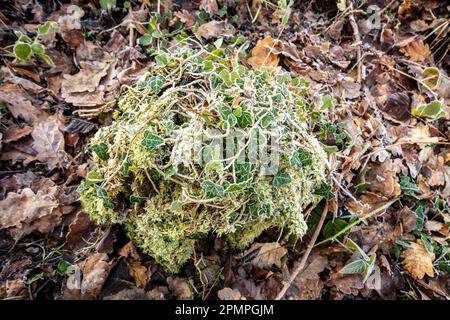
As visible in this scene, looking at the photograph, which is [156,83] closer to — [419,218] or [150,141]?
[150,141]

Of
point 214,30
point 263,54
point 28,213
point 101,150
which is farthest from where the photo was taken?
point 214,30

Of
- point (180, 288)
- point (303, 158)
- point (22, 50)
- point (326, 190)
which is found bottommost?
point (180, 288)

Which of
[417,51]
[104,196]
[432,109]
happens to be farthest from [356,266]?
[417,51]

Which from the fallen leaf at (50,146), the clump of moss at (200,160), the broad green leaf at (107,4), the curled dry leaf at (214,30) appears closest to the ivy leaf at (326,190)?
the clump of moss at (200,160)

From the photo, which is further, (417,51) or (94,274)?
(417,51)

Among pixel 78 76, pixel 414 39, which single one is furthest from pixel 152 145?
pixel 414 39

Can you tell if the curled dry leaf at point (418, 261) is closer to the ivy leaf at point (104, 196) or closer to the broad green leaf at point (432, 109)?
the broad green leaf at point (432, 109)
